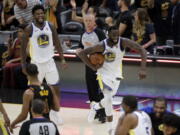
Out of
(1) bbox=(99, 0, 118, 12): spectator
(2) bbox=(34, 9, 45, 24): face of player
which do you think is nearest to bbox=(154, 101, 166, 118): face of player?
(2) bbox=(34, 9, 45, 24): face of player

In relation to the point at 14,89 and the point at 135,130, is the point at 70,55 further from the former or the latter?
the point at 135,130

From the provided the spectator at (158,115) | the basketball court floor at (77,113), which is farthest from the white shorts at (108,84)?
the spectator at (158,115)

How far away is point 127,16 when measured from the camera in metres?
12.3

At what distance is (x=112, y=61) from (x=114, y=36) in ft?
1.29

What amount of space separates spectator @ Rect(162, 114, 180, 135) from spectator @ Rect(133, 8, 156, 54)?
17.5 feet

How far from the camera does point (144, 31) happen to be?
12.4 metres

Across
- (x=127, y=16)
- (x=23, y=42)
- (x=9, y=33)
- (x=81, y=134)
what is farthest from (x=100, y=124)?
(x=9, y=33)

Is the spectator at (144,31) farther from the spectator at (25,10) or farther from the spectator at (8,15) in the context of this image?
the spectator at (8,15)

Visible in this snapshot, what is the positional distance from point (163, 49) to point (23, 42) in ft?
11.3

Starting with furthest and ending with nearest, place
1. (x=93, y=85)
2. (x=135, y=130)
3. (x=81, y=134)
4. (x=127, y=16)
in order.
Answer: (x=127, y=16) < (x=93, y=85) < (x=81, y=134) < (x=135, y=130)

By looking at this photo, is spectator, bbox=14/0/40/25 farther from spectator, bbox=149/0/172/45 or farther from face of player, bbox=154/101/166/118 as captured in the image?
face of player, bbox=154/101/166/118

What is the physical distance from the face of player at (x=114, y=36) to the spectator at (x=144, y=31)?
7.74 ft

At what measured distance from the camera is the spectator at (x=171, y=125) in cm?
690

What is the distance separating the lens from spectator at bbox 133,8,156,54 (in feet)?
39.9
